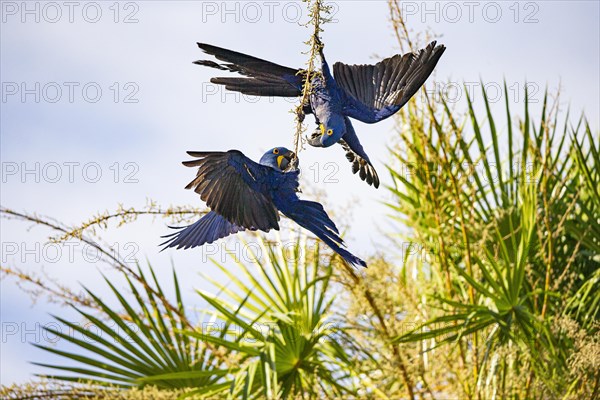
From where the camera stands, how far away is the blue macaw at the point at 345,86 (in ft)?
4.42

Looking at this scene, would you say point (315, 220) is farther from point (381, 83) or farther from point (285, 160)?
point (381, 83)

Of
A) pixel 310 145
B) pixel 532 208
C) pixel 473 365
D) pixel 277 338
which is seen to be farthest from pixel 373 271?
pixel 310 145

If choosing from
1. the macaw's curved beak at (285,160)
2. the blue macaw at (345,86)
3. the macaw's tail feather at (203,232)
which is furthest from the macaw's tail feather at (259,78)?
the macaw's tail feather at (203,232)

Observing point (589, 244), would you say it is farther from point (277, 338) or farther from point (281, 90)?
point (281, 90)

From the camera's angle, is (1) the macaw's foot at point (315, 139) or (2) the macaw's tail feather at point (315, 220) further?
(2) the macaw's tail feather at point (315, 220)

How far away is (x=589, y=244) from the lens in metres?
4.82

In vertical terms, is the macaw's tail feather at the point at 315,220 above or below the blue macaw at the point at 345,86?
below

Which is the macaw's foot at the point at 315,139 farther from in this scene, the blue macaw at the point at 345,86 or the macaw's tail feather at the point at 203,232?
the macaw's tail feather at the point at 203,232

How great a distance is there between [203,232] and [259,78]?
38cm

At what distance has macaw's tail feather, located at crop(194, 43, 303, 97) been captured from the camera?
1.33 meters

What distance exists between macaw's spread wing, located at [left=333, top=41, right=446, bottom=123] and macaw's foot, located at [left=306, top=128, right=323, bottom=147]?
0.50ft

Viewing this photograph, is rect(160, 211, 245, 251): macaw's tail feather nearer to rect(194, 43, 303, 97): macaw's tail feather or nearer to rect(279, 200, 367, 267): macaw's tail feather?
rect(279, 200, 367, 267): macaw's tail feather

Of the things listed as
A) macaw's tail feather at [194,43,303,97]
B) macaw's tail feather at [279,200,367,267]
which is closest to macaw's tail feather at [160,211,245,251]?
macaw's tail feather at [279,200,367,267]

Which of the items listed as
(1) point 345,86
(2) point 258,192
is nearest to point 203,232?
(2) point 258,192
